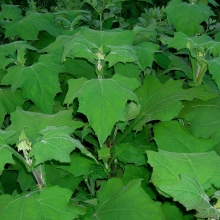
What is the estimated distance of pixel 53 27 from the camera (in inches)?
97.3

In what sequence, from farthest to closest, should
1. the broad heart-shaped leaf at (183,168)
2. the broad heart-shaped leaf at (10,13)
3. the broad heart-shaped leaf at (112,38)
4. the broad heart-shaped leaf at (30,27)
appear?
the broad heart-shaped leaf at (10,13)
the broad heart-shaped leaf at (30,27)
the broad heart-shaped leaf at (112,38)
the broad heart-shaped leaf at (183,168)

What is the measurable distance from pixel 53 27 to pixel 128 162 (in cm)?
Result: 110

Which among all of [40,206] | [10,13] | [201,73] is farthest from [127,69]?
[10,13]

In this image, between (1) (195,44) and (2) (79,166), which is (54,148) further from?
(1) (195,44)

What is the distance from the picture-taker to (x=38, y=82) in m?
1.85

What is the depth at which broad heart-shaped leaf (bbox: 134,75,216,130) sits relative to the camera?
1.73 m

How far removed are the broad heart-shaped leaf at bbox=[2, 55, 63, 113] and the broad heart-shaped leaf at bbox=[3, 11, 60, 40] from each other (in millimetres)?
539

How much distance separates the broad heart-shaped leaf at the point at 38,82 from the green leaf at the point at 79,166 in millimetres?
261

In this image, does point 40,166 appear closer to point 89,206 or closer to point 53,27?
point 89,206

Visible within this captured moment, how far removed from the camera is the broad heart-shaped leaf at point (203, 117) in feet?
5.85

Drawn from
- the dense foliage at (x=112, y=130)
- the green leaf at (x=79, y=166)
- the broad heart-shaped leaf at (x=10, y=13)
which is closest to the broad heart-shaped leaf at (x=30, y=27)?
the dense foliage at (x=112, y=130)

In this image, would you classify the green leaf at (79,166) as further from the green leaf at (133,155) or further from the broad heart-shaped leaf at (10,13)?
the broad heart-shaped leaf at (10,13)

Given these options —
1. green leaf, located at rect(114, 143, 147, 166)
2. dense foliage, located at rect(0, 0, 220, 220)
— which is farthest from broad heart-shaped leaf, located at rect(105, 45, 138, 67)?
green leaf, located at rect(114, 143, 147, 166)

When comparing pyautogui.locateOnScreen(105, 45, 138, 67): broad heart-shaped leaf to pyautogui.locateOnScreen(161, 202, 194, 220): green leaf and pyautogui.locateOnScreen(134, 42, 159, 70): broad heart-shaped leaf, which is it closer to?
pyautogui.locateOnScreen(134, 42, 159, 70): broad heart-shaped leaf
